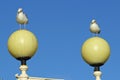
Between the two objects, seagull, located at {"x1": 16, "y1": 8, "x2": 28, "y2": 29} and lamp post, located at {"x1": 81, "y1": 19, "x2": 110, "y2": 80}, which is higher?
seagull, located at {"x1": 16, "y1": 8, "x2": 28, "y2": 29}

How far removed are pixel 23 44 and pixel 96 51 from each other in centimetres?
238

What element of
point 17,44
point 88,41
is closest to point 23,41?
point 17,44

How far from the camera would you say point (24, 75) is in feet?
44.2

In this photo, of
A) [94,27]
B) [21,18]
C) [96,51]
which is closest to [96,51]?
[96,51]

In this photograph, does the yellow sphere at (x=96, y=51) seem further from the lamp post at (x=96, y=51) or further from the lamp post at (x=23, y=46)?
the lamp post at (x=23, y=46)

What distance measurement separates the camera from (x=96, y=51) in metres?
14.8

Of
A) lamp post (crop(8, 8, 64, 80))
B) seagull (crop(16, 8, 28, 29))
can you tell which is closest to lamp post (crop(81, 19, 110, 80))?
lamp post (crop(8, 8, 64, 80))

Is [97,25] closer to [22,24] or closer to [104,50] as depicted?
[104,50]

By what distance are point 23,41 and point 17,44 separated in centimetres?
17

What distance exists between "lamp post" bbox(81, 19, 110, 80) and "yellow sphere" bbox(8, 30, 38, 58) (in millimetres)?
1873

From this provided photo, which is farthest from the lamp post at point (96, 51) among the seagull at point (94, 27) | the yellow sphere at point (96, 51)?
the seagull at point (94, 27)

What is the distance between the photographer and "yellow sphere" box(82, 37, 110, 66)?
583 inches

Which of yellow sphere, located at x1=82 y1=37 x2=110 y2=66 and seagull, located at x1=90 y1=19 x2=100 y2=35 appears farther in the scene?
seagull, located at x1=90 y1=19 x2=100 y2=35

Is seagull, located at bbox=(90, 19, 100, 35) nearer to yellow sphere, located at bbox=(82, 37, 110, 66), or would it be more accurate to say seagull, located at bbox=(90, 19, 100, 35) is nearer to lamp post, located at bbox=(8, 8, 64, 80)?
yellow sphere, located at bbox=(82, 37, 110, 66)
